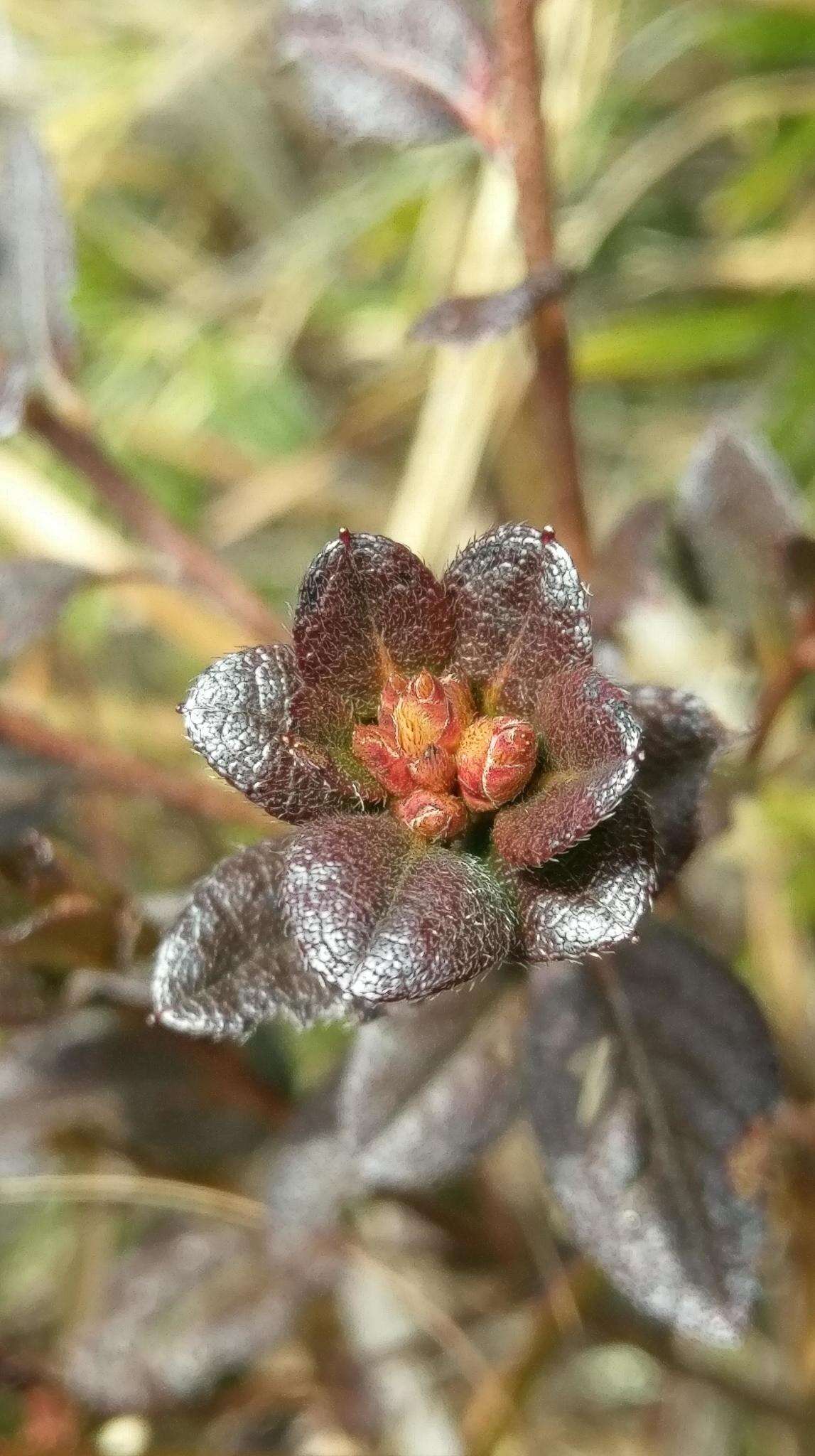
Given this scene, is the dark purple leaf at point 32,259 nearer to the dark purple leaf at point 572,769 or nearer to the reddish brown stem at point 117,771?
the reddish brown stem at point 117,771

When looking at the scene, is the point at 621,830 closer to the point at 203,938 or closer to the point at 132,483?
the point at 203,938

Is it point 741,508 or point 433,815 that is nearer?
point 433,815

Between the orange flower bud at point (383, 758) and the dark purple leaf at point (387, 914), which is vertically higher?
the orange flower bud at point (383, 758)

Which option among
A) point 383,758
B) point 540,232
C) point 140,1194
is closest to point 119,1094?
point 140,1194

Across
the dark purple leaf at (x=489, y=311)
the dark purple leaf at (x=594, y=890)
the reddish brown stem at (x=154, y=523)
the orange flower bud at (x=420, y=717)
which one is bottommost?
the dark purple leaf at (x=594, y=890)

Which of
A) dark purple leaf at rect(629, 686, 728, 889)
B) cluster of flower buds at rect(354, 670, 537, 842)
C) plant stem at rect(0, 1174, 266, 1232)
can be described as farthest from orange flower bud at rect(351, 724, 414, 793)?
plant stem at rect(0, 1174, 266, 1232)

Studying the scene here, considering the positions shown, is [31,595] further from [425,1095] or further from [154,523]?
[425,1095]

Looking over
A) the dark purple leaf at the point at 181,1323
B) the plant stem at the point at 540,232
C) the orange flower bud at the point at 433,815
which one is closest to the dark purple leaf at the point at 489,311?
the plant stem at the point at 540,232
